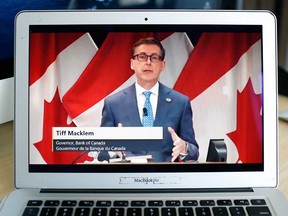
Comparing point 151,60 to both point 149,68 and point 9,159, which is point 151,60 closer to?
point 149,68

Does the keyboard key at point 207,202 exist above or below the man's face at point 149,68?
below

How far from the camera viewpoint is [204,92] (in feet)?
2.11

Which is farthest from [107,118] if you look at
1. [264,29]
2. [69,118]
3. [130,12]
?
[264,29]

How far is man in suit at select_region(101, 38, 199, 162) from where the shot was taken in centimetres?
63

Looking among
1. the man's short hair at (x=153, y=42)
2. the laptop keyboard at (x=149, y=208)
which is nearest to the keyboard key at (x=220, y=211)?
the laptop keyboard at (x=149, y=208)

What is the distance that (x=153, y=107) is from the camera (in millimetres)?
638

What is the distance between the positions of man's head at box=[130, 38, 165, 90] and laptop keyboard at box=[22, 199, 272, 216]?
0.18 m

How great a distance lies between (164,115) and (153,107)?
20 millimetres

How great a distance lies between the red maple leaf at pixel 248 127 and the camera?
2.07ft

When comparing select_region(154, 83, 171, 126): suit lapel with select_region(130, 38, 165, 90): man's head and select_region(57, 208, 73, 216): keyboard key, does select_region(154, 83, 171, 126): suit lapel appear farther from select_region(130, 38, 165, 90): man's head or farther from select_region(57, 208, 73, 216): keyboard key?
select_region(57, 208, 73, 216): keyboard key

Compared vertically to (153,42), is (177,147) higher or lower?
lower

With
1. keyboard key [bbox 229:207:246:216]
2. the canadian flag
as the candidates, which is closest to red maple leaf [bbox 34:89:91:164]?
the canadian flag

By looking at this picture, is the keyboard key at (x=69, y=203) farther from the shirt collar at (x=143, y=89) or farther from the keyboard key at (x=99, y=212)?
the shirt collar at (x=143, y=89)

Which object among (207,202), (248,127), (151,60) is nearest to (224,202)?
(207,202)
